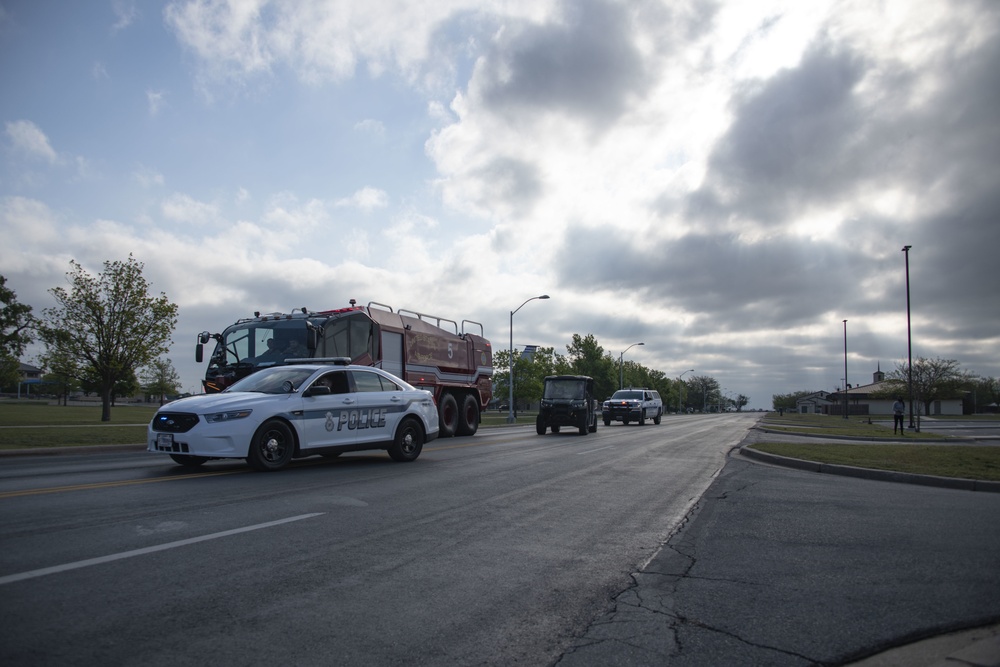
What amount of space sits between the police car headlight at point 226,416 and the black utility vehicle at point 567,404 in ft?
54.1

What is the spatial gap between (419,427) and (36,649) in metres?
9.82

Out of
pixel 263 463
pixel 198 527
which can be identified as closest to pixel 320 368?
pixel 263 463

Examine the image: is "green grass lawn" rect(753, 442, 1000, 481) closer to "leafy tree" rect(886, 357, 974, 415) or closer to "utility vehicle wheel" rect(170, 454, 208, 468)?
"utility vehicle wheel" rect(170, 454, 208, 468)

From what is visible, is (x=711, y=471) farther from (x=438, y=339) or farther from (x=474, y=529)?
(x=438, y=339)

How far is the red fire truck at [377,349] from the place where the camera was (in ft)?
52.2

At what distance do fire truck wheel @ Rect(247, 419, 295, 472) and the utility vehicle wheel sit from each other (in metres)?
0.71

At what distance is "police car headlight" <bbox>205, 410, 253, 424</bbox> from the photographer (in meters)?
9.73

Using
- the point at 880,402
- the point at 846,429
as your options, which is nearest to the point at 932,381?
the point at 880,402

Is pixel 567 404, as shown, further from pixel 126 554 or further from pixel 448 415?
pixel 126 554

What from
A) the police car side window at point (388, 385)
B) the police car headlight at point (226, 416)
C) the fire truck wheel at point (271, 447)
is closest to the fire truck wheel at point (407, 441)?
the police car side window at point (388, 385)

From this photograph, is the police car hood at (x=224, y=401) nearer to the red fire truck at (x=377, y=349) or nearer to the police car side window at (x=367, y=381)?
the police car side window at (x=367, y=381)

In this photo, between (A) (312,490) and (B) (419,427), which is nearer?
(A) (312,490)

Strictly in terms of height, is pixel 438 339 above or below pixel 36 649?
above

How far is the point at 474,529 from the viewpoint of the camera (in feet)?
21.4
